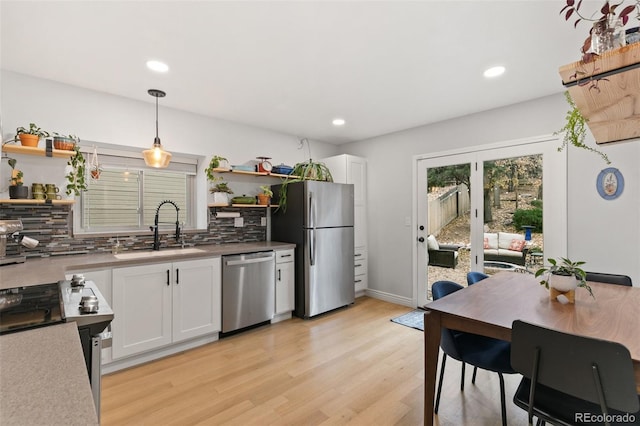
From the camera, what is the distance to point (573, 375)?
1.19 meters

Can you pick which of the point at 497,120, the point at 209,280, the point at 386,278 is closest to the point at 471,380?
the point at 386,278

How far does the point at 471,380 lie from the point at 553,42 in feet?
8.28

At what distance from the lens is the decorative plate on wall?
2.63m

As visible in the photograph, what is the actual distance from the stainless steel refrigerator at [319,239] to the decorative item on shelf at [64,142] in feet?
7.09

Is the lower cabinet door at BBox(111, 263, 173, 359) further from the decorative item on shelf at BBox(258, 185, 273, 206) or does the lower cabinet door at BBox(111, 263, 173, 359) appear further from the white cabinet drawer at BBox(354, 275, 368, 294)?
the white cabinet drawer at BBox(354, 275, 368, 294)

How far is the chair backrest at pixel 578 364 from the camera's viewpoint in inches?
42.8

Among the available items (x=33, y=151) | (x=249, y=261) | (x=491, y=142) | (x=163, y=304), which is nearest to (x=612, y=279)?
(x=491, y=142)

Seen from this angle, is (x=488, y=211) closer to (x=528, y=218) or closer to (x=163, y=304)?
(x=528, y=218)

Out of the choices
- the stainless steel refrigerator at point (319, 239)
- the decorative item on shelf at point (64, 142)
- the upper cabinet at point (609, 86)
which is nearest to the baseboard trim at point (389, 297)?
the stainless steel refrigerator at point (319, 239)

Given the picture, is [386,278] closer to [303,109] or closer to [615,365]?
A: [303,109]

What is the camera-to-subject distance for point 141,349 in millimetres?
2598

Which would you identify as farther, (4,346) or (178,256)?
(178,256)

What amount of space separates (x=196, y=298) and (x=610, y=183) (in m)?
3.91

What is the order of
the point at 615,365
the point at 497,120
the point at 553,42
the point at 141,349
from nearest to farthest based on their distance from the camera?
the point at 615,365, the point at 553,42, the point at 141,349, the point at 497,120
